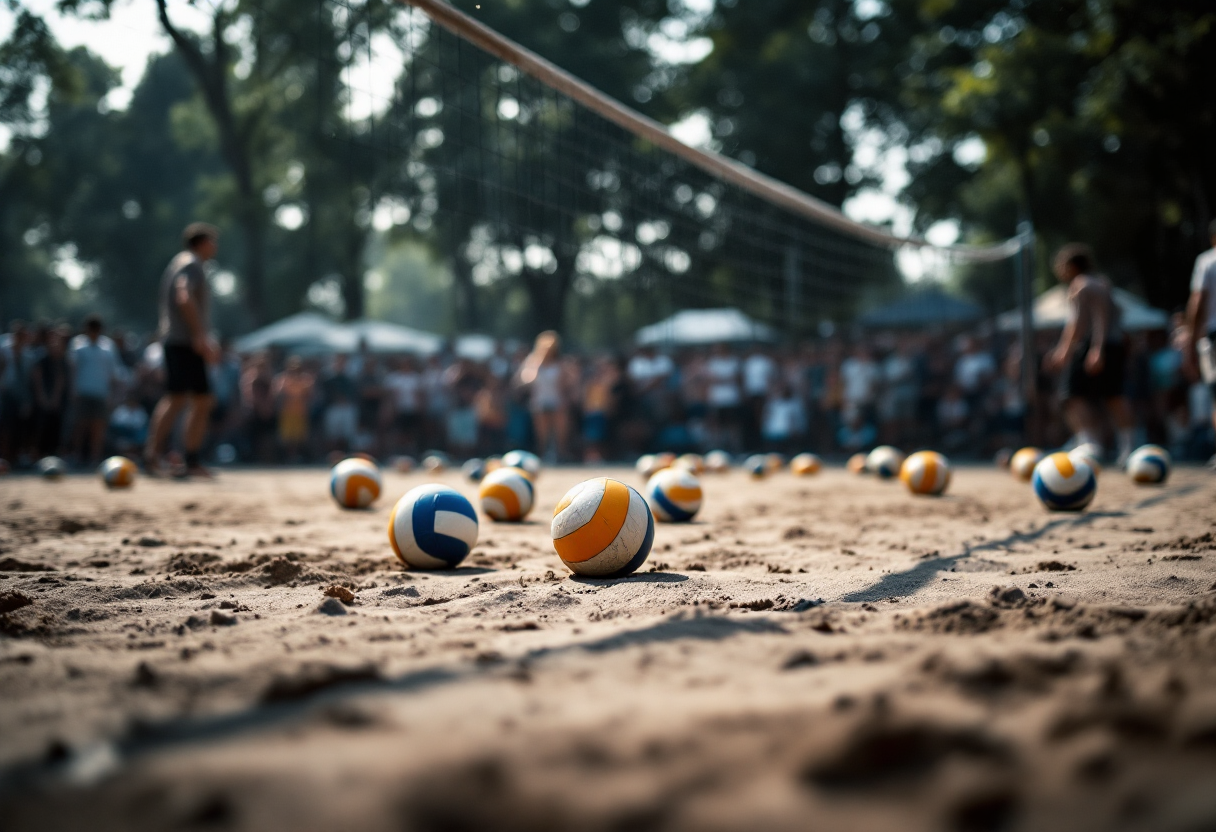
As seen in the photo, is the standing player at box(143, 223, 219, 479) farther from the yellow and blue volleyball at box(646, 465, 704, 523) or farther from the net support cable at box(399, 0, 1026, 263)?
the yellow and blue volleyball at box(646, 465, 704, 523)

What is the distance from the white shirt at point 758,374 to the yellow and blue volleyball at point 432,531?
1202 cm

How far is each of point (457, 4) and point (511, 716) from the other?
19.8 ft

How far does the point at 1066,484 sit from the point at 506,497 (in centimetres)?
356

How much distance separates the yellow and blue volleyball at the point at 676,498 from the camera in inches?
236

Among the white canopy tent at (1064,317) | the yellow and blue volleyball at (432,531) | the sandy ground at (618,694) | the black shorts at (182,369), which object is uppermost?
the white canopy tent at (1064,317)

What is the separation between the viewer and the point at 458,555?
4.29 metres

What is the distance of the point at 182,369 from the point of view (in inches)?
359

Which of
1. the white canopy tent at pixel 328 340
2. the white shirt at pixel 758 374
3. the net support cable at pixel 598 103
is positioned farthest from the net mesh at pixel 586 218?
the white canopy tent at pixel 328 340

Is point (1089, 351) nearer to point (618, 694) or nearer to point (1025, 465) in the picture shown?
point (1025, 465)

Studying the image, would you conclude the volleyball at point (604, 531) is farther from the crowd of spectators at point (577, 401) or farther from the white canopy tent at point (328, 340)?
the white canopy tent at point (328, 340)

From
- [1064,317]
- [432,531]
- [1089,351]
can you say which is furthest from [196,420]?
[1064,317]

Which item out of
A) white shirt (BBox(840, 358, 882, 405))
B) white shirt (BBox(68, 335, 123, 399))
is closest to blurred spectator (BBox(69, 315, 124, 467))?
white shirt (BBox(68, 335, 123, 399))

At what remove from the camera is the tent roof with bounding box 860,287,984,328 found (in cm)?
1983

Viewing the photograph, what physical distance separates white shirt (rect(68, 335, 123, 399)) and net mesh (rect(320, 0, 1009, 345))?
439 cm
